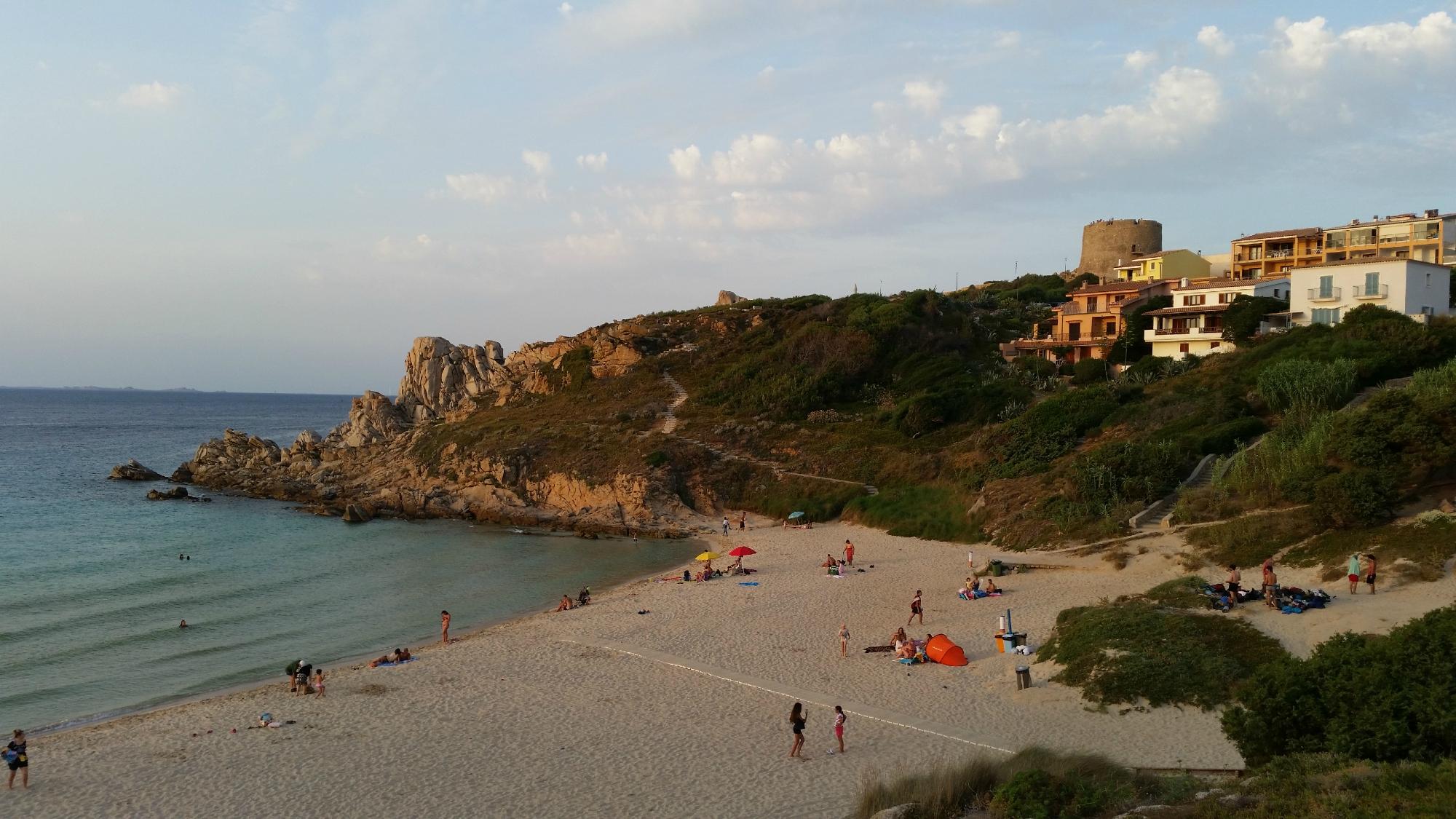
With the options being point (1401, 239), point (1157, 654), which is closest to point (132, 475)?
point (1157, 654)

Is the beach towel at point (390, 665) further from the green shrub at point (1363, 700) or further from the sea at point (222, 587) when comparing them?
the green shrub at point (1363, 700)

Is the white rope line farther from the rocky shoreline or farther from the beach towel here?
the rocky shoreline

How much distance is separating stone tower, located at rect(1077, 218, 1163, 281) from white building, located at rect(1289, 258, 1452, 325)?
49.3 metres

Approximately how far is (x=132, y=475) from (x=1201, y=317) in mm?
72098

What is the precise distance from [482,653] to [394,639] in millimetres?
4065

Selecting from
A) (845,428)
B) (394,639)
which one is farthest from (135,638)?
(845,428)

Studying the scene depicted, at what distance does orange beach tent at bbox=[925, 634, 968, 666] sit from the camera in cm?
2105

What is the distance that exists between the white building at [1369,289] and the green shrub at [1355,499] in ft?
69.9

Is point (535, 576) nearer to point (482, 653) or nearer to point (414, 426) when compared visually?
point (482, 653)

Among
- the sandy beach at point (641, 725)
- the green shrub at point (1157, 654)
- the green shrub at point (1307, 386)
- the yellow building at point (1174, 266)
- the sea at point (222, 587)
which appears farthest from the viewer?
the yellow building at point (1174, 266)

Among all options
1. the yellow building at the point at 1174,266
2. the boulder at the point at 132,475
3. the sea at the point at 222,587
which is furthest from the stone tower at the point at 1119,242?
the boulder at the point at 132,475

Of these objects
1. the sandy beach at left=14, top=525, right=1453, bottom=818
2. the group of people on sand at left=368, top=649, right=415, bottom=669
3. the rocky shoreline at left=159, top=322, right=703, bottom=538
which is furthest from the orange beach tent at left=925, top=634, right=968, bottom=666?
the rocky shoreline at left=159, top=322, right=703, bottom=538

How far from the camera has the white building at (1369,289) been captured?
40344 millimetres

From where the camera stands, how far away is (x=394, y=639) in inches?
1050
